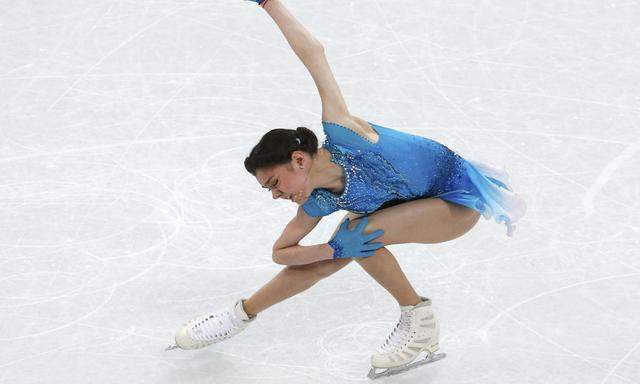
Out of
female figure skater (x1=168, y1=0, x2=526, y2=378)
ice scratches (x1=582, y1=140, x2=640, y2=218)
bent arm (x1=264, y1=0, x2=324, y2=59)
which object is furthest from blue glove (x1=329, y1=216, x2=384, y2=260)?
ice scratches (x1=582, y1=140, x2=640, y2=218)

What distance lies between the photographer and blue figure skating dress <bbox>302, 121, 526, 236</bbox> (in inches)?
131

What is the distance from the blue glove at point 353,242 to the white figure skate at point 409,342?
274mm

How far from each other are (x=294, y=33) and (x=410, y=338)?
104cm

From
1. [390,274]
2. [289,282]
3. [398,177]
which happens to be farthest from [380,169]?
[289,282]

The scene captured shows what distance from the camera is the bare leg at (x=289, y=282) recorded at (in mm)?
3479

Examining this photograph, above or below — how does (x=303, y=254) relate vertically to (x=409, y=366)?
above

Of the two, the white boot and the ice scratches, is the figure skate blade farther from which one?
the ice scratches

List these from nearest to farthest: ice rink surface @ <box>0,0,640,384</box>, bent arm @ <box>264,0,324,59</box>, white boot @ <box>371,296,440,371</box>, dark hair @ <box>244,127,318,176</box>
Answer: dark hair @ <box>244,127,318,176</box> < bent arm @ <box>264,0,324,59</box> < white boot @ <box>371,296,440,371</box> < ice rink surface @ <box>0,0,640,384</box>

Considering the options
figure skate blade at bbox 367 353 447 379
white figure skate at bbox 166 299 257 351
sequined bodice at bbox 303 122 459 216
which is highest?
sequined bodice at bbox 303 122 459 216

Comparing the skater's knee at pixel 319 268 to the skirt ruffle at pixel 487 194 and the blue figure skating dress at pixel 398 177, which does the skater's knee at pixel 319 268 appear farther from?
the skirt ruffle at pixel 487 194

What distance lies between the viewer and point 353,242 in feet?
11.0

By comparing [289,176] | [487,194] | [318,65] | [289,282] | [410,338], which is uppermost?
[318,65]

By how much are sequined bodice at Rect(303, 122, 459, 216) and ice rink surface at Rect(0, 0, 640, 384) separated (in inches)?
20.3

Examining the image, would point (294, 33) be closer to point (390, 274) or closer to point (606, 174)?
point (390, 274)
